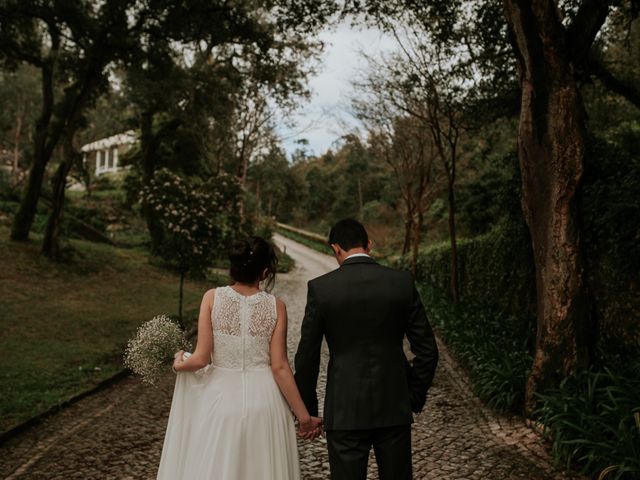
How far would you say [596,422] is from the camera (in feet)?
16.4

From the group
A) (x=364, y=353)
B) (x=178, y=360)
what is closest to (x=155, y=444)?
(x=178, y=360)

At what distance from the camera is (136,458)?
542 centimetres

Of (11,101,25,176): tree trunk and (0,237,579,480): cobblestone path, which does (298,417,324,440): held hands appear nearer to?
(0,237,579,480): cobblestone path

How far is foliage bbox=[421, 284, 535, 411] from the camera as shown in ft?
23.1

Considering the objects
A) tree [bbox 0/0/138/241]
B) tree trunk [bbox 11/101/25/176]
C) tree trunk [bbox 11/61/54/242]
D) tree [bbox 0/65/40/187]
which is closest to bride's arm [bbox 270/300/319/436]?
tree [bbox 0/0/138/241]

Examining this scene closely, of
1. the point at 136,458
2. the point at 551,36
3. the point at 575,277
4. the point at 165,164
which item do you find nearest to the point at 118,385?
the point at 136,458

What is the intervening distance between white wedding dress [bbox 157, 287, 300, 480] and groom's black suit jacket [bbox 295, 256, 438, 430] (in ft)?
1.25

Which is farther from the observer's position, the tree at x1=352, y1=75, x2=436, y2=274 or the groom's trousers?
the tree at x1=352, y1=75, x2=436, y2=274

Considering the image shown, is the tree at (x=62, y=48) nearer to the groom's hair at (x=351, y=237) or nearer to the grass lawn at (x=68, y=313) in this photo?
the grass lawn at (x=68, y=313)

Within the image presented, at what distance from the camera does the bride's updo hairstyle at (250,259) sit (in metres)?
3.27

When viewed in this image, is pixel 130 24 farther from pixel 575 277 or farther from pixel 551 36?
pixel 575 277

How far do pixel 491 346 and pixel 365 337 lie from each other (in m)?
6.49

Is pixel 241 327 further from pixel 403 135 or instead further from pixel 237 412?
pixel 403 135

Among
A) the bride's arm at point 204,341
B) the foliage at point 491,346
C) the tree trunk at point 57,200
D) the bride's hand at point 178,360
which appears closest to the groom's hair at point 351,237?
the bride's arm at point 204,341
